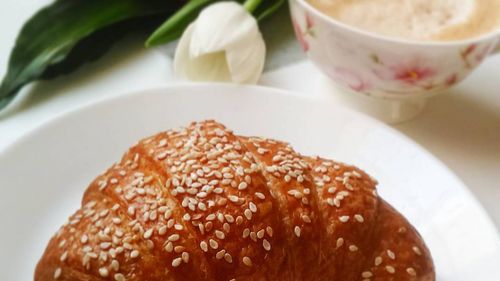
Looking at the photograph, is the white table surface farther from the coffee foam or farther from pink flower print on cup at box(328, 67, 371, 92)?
the coffee foam

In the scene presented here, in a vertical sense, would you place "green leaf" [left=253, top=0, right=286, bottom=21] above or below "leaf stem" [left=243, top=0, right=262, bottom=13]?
below

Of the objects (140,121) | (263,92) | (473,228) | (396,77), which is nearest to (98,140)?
(140,121)

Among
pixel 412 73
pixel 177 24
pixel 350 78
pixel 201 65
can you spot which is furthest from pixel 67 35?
pixel 412 73

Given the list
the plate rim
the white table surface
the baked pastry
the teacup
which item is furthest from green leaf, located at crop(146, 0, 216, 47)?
the baked pastry

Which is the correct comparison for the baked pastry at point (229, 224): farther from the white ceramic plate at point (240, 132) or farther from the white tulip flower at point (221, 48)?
the white tulip flower at point (221, 48)

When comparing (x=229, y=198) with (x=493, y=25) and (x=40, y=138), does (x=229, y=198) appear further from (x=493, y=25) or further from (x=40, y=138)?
(x=493, y=25)

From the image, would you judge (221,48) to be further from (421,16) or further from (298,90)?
(421,16)

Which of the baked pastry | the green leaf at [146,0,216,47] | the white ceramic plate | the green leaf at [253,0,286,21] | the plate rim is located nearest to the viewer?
the baked pastry

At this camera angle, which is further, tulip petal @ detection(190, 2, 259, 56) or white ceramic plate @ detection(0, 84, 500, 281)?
tulip petal @ detection(190, 2, 259, 56)
